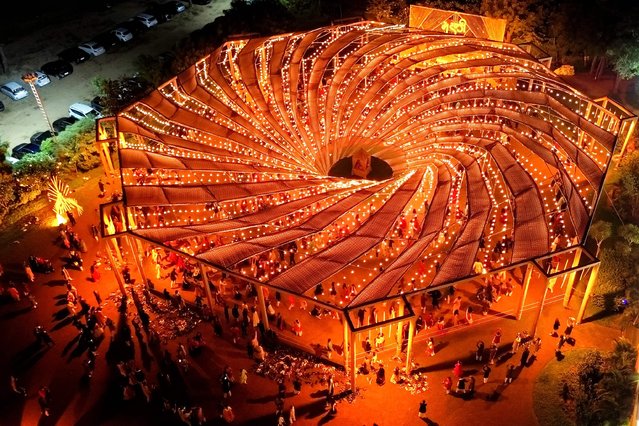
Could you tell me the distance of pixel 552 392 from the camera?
21.5m

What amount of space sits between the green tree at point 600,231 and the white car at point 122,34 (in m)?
38.3

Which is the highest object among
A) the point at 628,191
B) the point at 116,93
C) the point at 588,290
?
the point at 116,93

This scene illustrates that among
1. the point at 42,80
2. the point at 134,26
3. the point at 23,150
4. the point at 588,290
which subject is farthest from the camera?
the point at 134,26

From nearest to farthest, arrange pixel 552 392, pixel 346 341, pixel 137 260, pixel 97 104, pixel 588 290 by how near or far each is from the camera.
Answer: pixel 346 341 → pixel 552 392 → pixel 588 290 → pixel 137 260 → pixel 97 104

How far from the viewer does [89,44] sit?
4716 cm

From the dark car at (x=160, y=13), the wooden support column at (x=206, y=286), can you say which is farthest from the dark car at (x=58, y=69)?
the wooden support column at (x=206, y=286)

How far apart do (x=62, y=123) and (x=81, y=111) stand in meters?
1.49

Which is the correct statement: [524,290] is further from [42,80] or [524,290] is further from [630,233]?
[42,80]

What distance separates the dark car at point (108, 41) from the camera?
47562mm

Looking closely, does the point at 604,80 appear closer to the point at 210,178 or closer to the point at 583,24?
the point at 583,24

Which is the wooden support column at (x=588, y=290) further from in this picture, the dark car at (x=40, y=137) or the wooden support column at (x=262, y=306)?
the dark car at (x=40, y=137)

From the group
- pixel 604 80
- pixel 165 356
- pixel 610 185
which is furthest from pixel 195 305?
pixel 604 80

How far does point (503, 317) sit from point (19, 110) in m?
35.1

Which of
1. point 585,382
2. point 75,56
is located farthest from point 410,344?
point 75,56
